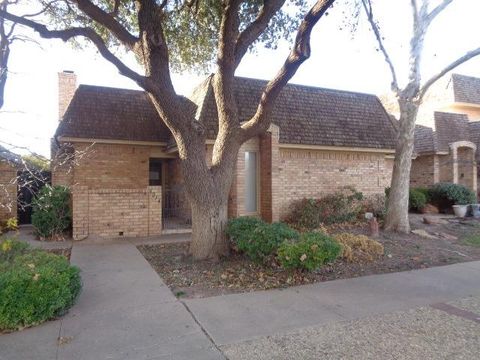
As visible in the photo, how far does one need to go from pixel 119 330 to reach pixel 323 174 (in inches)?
380

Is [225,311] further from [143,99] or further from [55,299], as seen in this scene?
[143,99]

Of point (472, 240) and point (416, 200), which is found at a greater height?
point (416, 200)

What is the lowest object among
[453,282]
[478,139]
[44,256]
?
[453,282]

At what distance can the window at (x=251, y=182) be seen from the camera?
1160cm

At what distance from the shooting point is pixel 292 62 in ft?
22.2

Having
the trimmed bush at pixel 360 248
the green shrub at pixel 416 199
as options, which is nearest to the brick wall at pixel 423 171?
the green shrub at pixel 416 199

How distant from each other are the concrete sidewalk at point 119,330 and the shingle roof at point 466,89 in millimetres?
25593

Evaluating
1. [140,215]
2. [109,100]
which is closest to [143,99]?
[109,100]

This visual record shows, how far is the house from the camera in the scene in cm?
1049

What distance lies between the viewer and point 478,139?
20344 mm

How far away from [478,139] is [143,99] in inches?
704

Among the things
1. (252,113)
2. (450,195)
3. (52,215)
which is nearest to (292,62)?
(252,113)

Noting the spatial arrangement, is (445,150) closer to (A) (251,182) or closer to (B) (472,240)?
(B) (472,240)

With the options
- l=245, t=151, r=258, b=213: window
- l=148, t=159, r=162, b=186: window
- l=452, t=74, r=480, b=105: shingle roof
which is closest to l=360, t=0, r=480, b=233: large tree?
l=245, t=151, r=258, b=213: window
